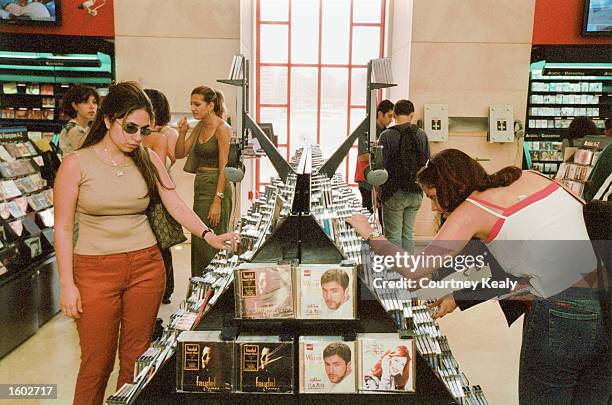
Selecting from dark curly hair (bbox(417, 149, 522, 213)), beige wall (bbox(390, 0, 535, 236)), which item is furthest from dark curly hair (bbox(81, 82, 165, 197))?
beige wall (bbox(390, 0, 535, 236))

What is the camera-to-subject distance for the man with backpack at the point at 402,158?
152 inches

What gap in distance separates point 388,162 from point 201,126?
1.38 m

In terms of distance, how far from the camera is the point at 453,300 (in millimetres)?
1882

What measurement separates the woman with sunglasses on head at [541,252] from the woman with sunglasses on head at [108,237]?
77 centimetres

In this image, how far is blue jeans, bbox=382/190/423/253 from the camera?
159 inches

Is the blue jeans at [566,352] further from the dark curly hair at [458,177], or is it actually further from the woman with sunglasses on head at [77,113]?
the woman with sunglasses on head at [77,113]

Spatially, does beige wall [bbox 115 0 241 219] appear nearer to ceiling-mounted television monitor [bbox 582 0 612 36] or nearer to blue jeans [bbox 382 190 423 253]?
blue jeans [bbox 382 190 423 253]

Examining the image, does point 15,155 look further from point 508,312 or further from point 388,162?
point 508,312

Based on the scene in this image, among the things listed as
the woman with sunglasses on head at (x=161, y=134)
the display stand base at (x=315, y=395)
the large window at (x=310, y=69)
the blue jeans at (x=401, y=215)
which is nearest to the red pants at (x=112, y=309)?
the display stand base at (x=315, y=395)

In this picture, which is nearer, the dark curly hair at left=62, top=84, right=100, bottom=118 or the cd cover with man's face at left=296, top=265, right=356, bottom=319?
the cd cover with man's face at left=296, top=265, right=356, bottom=319

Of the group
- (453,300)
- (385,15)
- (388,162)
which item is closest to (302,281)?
(453,300)

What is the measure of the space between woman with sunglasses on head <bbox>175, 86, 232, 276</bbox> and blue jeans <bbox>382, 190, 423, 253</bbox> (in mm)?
1298

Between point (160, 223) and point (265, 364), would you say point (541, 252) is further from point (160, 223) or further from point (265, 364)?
A: point (160, 223)

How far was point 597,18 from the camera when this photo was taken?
5.11 m
